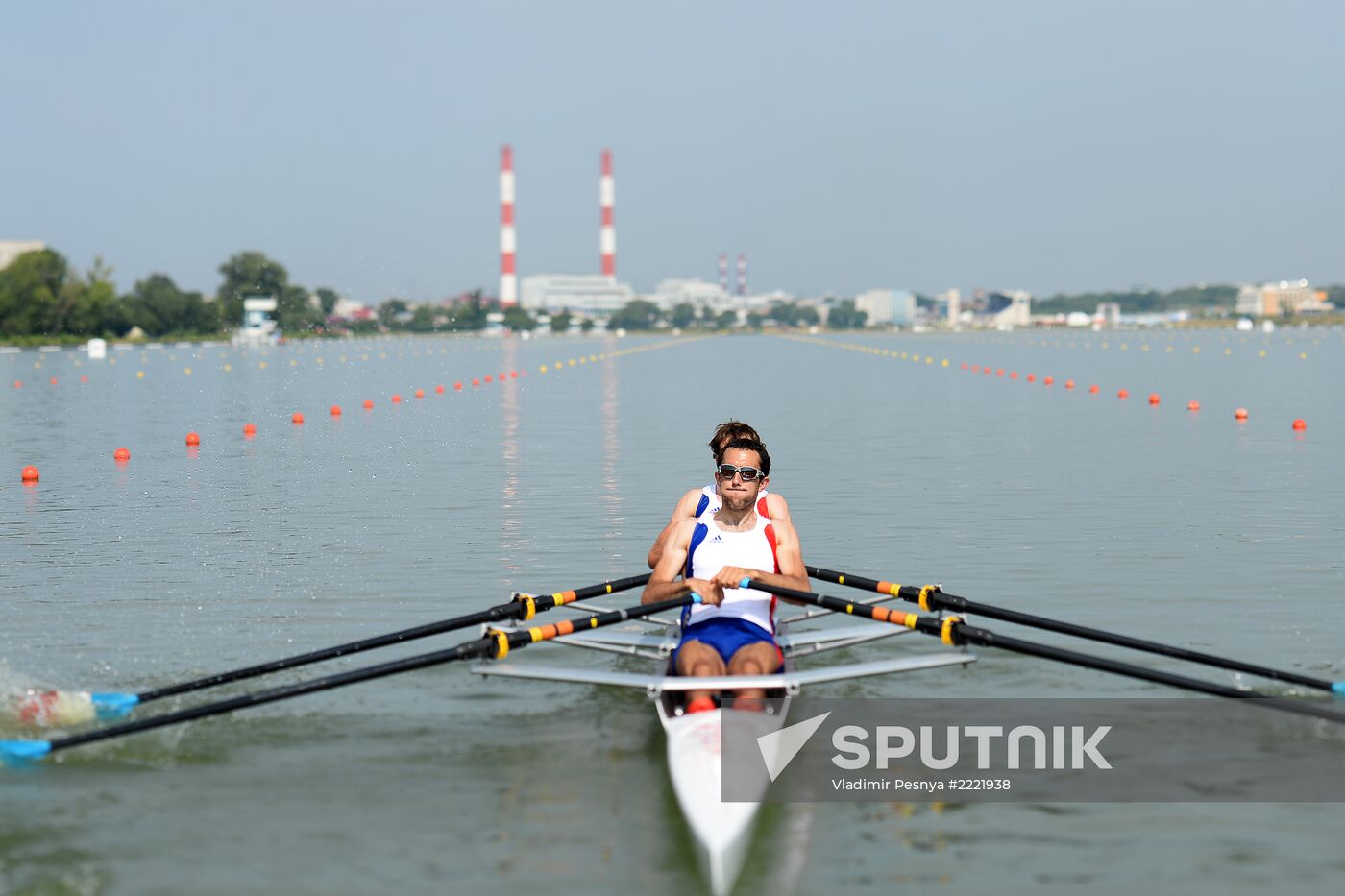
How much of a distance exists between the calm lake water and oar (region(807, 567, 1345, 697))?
1.12ft

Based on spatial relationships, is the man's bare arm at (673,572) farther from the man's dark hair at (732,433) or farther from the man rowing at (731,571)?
the man's dark hair at (732,433)

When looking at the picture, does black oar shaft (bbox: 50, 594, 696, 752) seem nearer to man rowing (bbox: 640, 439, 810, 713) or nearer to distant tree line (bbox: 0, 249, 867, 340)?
man rowing (bbox: 640, 439, 810, 713)

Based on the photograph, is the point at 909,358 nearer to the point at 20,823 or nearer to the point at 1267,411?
the point at 1267,411

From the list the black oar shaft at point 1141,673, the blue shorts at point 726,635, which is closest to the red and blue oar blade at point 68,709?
the blue shorts at point 726,635

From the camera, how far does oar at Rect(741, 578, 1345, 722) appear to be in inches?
Result: 289

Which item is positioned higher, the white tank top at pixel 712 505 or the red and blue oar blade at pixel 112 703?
the white tank top at pixel 712 505

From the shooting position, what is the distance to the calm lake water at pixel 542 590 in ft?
20.5

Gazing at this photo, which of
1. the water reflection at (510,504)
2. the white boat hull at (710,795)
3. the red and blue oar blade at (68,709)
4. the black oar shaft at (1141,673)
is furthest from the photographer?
the water reflection at (510,504)

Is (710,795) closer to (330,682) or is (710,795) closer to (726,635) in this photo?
(726,635)

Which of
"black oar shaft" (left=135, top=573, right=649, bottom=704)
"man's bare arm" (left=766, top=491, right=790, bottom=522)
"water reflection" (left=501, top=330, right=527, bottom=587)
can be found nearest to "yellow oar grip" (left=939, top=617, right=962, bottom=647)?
"man's bare arm" (left=766, top=491, right=790, bottom=522)

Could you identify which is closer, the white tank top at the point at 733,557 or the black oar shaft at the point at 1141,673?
the black oar shaft at the point at 1141,673

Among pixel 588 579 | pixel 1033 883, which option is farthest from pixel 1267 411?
pixel 1033 883

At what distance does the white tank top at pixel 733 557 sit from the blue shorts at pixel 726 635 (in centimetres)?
14

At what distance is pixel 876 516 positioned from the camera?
15836 mm
